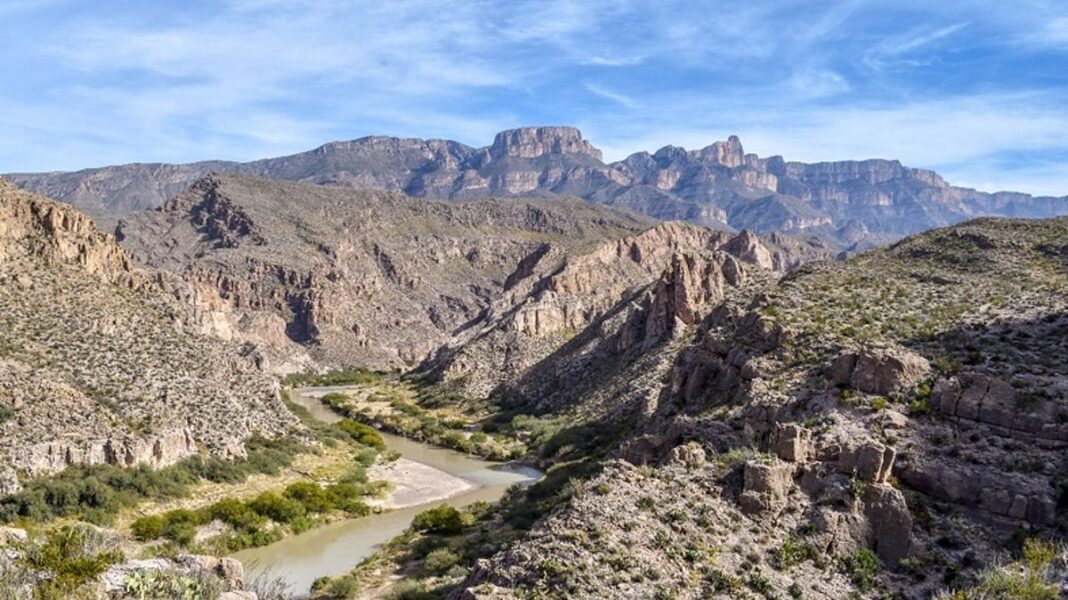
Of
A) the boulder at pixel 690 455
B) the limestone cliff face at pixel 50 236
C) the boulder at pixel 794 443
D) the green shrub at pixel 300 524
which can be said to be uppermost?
the limestone cliff face at pixel 50 236

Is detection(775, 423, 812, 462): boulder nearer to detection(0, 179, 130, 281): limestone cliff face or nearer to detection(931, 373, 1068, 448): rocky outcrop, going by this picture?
detection(931, 373, 1068, 448): rocky outcrop

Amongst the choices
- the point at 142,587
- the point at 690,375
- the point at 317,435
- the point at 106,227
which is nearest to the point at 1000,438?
the point at 690,375

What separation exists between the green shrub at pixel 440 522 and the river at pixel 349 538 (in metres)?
2.38

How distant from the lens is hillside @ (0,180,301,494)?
4638 centimetres

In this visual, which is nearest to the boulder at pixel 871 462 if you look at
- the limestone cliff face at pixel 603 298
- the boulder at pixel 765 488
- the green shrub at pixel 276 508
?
the boulder at pixel 765 488

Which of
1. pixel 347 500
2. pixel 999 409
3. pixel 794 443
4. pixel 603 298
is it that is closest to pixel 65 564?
pixel 794 443

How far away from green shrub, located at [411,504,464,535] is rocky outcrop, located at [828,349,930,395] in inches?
877

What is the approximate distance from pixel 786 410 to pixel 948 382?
5.69 m

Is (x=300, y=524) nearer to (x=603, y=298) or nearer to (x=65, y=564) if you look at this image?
(x=65, y=564)

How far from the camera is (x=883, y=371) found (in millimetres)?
30453

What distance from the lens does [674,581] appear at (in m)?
22.1

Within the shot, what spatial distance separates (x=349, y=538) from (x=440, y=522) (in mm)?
6143

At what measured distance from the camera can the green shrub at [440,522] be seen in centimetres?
4388

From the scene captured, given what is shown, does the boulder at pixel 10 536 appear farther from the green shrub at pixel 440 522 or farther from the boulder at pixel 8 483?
the green shrub at pixel 440 522
